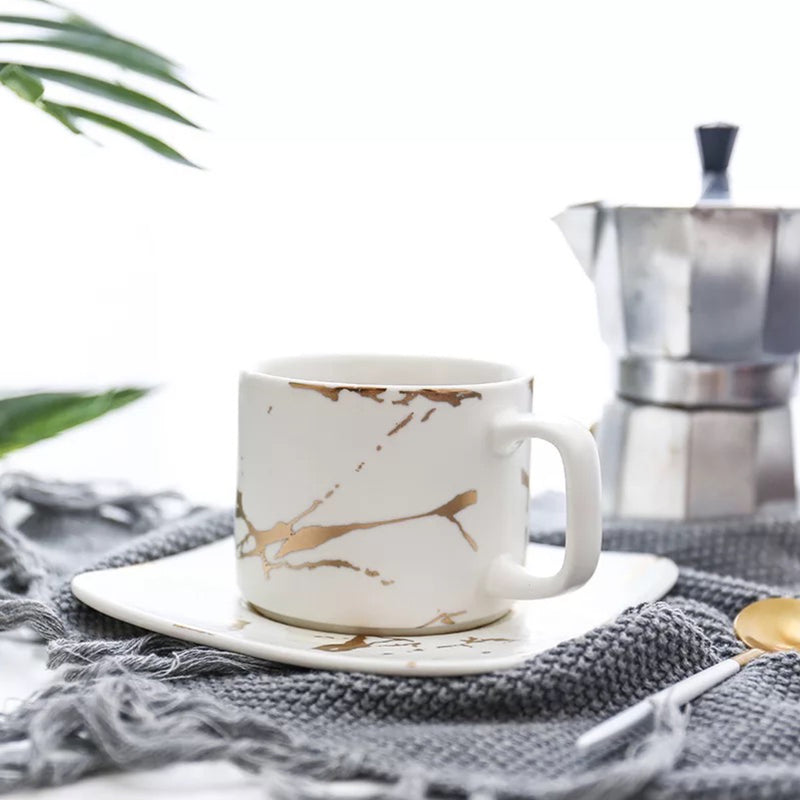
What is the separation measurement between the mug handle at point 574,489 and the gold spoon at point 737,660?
63mm

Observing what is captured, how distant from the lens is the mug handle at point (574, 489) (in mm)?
491

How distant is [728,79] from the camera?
1.07 m

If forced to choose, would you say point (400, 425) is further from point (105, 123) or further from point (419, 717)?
point (105, 123)

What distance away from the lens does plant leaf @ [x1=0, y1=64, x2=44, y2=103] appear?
20.7 inches

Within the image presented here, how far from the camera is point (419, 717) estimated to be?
45 cm

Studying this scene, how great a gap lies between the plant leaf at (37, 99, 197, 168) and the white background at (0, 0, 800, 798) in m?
0.47

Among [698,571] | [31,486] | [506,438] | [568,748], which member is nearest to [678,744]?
[568,748]

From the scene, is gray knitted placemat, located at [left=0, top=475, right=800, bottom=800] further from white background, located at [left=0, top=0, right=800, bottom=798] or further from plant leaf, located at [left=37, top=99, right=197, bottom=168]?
white background, located at [left=0, top=0, right=800, bottom=798]

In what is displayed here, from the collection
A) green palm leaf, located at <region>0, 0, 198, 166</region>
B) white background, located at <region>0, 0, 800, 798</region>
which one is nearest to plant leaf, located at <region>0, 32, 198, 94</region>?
green palm leaf, located at <region>0, 0, 198, 166</region>

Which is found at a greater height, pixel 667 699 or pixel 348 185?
pixel 348 185

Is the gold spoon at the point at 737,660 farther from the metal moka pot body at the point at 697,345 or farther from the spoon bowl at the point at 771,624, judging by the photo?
the metal moka pot body at the point at 697,345

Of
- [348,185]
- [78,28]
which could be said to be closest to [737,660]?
[78,28]

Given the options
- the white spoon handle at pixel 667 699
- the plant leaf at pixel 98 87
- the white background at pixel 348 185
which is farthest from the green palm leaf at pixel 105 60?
the white background at pixel 348 185

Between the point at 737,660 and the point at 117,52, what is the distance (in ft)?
1.40
